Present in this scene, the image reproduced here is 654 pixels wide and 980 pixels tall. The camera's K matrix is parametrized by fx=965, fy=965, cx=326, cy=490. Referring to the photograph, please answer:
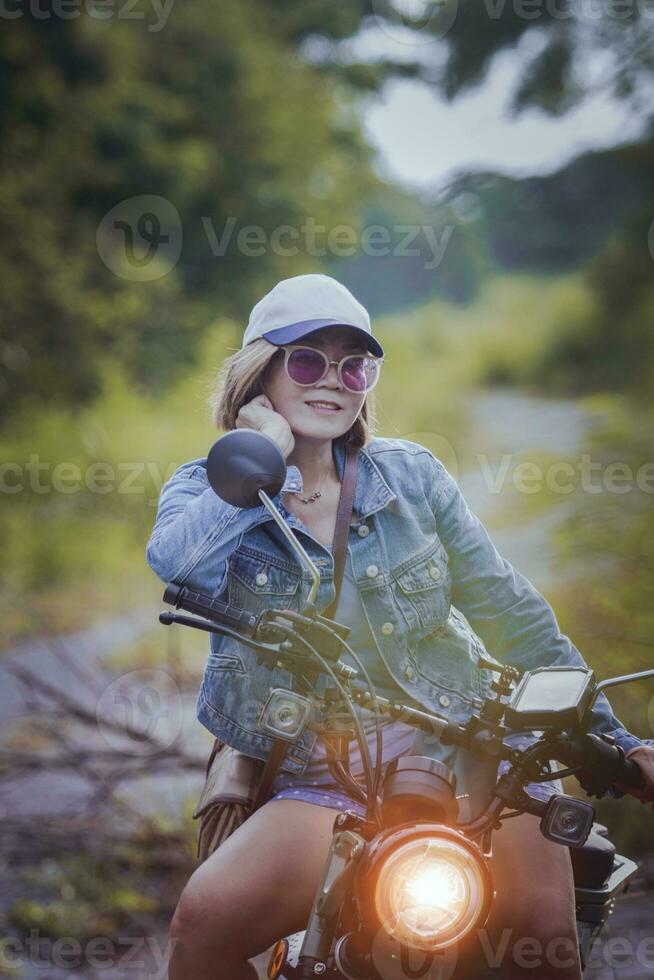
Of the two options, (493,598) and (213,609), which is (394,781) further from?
(493,598)

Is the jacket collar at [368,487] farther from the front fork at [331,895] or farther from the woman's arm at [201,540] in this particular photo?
the front fork at [331,895]

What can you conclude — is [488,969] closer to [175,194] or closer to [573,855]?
[573,855]

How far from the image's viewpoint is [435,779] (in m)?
1.42

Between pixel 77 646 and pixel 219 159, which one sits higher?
pixel 219 159

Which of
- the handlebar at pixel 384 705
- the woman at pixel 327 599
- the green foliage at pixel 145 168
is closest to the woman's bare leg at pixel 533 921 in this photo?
the woman at pixel 327 599

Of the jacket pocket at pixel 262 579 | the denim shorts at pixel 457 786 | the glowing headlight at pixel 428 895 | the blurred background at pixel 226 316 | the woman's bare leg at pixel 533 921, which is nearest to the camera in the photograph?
the glowing headlight at pixel 428 895

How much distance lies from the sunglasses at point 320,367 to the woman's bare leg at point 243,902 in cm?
89

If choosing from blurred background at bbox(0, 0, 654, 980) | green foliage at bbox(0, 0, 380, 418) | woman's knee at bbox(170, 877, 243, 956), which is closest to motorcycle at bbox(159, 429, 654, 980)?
woman's knee at bbox(170, 877, 243, 956)

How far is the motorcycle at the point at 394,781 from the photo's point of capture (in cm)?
129

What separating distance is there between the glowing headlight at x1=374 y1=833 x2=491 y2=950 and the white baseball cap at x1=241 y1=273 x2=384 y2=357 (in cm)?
106

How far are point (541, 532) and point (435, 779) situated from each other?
343 cm

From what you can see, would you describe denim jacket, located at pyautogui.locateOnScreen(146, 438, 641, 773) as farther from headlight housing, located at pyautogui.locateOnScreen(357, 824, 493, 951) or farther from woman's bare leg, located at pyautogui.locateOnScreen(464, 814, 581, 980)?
headlight housing, located at pyautogui.locateOnScreen(357, 824, 493, 951)

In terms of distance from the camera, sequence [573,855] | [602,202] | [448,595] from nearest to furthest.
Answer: [573,855], [448,595], [602,202]

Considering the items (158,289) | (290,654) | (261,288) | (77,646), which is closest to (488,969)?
(290,654)
